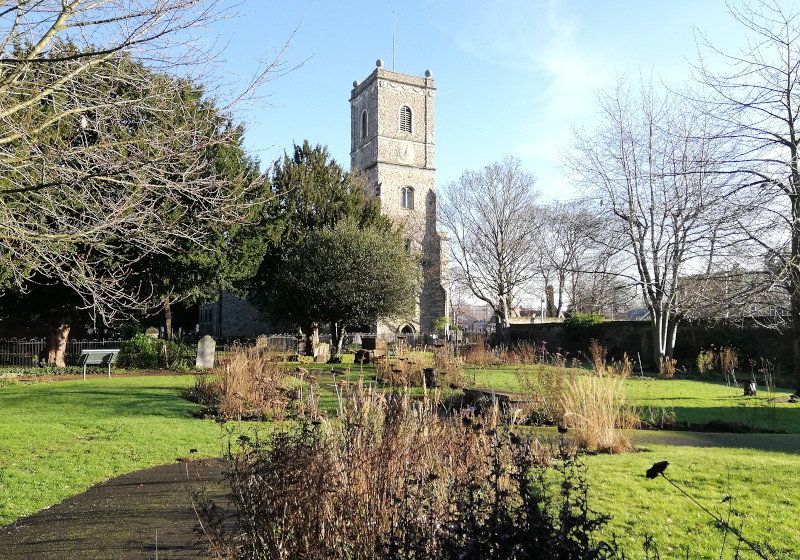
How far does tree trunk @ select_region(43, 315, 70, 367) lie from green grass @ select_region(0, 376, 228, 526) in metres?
8.00

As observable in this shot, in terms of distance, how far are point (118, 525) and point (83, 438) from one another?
13.5ft

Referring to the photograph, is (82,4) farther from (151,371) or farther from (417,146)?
(417,146)

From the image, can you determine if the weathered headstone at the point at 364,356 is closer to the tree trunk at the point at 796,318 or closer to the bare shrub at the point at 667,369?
the bare shrub at the point at 667,369

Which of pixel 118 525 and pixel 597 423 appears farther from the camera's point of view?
pixel 597 423

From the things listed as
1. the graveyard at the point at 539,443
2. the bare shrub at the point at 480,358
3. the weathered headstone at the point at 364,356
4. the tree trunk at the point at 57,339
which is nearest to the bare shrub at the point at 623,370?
the graveyard at the point at 539,443

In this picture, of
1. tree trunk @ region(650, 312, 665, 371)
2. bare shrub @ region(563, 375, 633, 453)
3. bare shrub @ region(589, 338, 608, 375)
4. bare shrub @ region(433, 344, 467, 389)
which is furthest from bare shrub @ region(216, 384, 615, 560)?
tree trunk @ region(650, 312, 665, 371)

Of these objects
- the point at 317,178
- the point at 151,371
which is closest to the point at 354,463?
the point at 151,371

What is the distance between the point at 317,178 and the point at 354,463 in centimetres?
2813

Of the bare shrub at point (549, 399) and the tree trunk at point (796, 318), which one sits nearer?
the bare shrub at point (549, 399)

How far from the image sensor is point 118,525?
13.5 ft

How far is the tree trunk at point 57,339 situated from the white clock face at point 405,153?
28267 millimetres

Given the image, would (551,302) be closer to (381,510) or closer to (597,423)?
(597,423)

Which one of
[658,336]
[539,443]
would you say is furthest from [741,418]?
[658,336]

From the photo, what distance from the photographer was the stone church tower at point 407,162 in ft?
140
